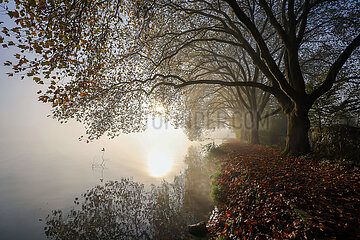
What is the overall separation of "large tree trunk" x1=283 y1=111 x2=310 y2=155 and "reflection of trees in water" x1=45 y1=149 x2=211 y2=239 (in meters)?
6.07

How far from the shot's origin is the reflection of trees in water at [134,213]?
7.57m

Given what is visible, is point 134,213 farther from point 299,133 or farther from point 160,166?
point 160,166

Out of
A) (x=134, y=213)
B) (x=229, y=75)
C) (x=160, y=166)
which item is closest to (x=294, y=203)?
(x=134, y=213)

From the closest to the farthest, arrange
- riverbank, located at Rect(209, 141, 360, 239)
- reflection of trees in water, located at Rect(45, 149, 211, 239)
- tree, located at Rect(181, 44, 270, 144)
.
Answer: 1. riverbank, located at Rect(209, 141, 360, 239)
2. reflection of trees in water, located at Rect(45, 149, 211, 239)
3. tree, located at Rect(181, 44, 270, 144)

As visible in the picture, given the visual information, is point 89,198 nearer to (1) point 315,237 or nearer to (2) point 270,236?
(2) point 270,236

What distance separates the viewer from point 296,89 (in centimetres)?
855

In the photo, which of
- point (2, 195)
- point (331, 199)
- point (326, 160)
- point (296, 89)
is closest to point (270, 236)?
point (331, 199)

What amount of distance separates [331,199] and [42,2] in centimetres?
1005

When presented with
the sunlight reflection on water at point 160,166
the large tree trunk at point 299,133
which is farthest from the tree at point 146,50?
the sunlight reflection on water at point 160,166

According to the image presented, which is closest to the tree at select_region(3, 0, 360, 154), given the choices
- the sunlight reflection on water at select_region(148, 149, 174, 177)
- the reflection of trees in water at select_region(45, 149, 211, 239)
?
the reflection of trees in water at select_region(45, 149, 211, 239)

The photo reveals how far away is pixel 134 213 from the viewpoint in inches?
369

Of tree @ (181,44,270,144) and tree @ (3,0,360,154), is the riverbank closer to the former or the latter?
tree @ (3,0,360,154)

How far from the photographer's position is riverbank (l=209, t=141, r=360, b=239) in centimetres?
347

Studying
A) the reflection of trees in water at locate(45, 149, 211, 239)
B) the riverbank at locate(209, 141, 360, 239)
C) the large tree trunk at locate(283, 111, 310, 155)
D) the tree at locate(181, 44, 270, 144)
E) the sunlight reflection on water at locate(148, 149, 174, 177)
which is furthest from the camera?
the sunlight reflection on water at locate(148, 149, 174, 177)
